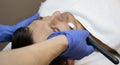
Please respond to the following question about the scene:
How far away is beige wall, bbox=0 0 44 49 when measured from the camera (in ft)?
A: 6.21

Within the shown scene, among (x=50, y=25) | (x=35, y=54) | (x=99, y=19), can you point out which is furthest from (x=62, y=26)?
(x=35, y=54)

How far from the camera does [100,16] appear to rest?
3.95 feet

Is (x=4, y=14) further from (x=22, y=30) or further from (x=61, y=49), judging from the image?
(x=61, y=49)

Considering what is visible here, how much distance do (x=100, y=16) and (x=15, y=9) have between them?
99 cm

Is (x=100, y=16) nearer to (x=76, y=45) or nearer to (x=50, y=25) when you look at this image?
(x=50, y=25)

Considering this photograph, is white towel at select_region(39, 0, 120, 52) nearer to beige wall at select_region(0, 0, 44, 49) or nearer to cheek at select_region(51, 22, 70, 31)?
cheek at select_region(51, 22, 70, 31)

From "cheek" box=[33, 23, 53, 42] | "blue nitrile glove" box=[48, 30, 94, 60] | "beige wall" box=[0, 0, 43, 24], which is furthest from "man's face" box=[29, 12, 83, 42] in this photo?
"beige wall" box=[0, 0, 43, 24]

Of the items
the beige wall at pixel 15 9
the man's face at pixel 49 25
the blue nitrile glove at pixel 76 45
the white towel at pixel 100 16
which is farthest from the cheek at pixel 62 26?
the beige wall at pixel 15 9

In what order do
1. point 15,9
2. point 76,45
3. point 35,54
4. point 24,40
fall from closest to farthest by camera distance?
point 35,54
point 76,45
point 24,40
point 15,9

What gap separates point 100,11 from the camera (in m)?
1.22

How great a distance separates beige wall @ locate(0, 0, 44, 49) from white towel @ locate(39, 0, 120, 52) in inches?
26.8

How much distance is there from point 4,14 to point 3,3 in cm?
11

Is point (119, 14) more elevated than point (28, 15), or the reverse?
point (119, 14)

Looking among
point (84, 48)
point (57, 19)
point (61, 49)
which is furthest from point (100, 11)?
point (61, 49)
